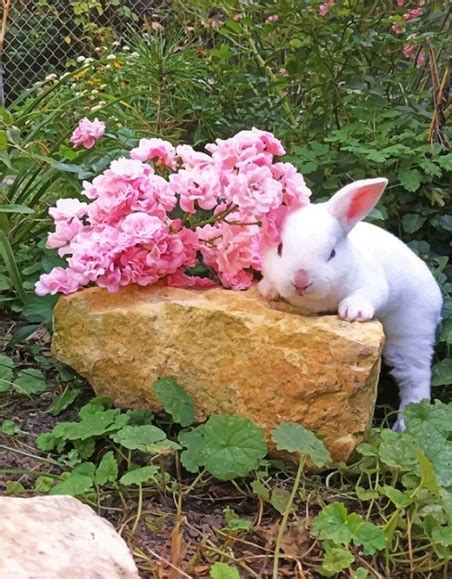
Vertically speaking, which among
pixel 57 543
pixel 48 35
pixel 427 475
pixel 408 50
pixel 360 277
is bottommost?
pixel 48 35

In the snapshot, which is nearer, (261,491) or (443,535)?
(443,535)

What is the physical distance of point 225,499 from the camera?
1817 mm

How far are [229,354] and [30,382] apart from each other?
2.09 ft

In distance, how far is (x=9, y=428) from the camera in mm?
2020

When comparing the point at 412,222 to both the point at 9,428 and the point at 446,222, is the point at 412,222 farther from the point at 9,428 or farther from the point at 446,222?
the point at 9,428

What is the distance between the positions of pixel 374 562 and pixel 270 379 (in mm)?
485

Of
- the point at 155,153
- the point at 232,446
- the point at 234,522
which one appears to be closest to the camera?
the point at 234,522

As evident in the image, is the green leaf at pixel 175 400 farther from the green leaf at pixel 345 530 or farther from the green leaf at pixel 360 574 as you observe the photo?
the green leaf at pixel 360 574

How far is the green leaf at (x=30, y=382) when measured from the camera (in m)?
2.17

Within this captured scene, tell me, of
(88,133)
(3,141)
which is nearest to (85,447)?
(3,141)

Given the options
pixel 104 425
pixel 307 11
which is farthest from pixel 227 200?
pixel 307 11

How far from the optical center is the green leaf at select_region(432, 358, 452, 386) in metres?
2.25

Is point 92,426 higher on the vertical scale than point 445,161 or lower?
lower

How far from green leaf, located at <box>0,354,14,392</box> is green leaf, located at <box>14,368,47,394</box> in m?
0.02
